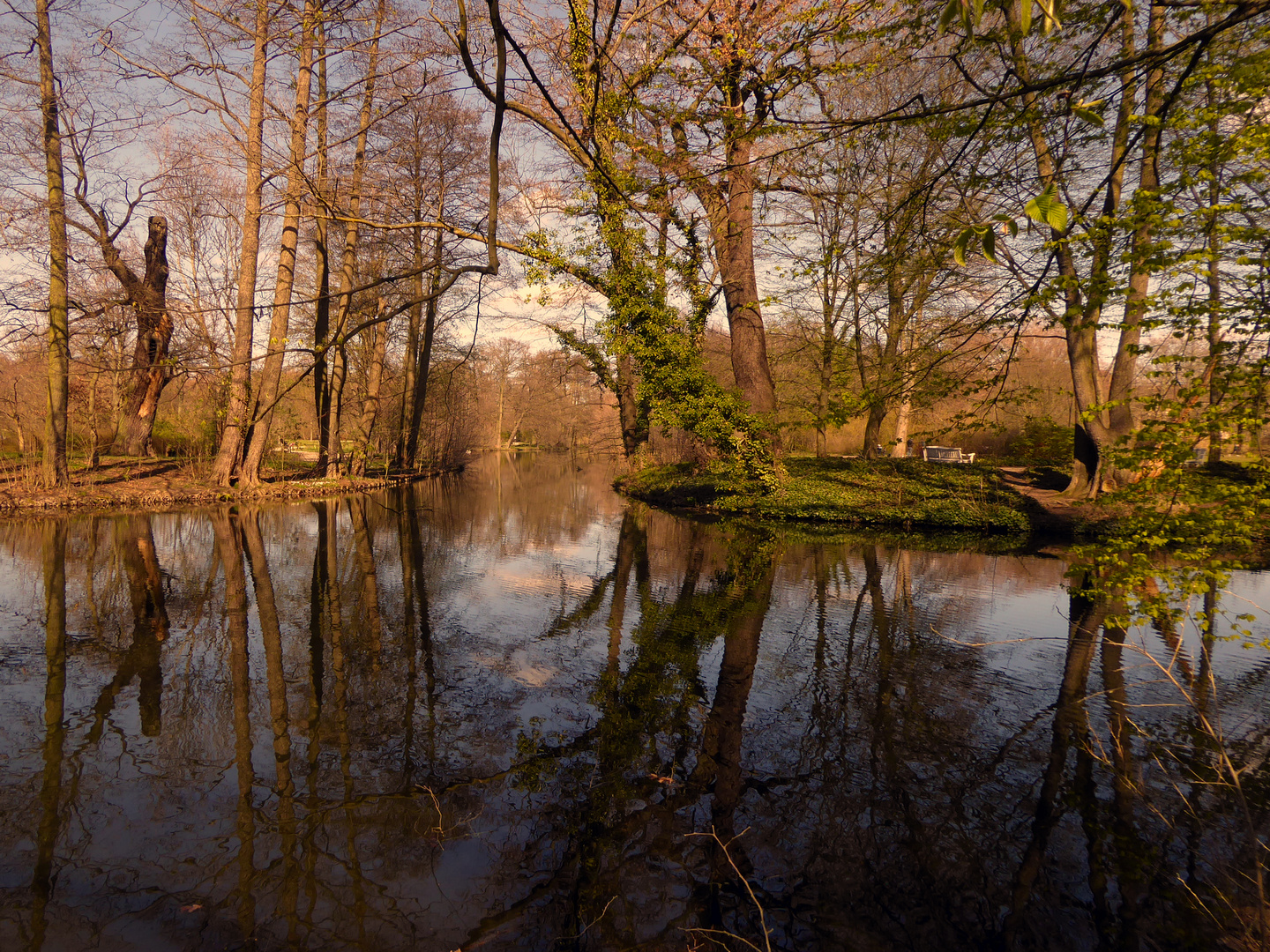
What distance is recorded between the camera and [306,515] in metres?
14.0

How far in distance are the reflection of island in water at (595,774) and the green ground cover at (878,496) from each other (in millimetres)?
7339

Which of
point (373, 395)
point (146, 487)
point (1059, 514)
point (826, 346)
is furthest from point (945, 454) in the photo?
point (146, 487)

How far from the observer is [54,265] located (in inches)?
561

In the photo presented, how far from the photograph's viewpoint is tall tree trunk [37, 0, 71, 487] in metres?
14.1

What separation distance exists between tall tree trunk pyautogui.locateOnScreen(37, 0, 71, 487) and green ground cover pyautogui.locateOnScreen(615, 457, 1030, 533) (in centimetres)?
1416

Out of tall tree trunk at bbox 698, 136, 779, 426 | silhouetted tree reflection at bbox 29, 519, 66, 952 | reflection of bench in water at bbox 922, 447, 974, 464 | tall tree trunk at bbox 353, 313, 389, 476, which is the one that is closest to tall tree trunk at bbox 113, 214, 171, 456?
tall tree trunk at bbox 353, 313, 389, 476

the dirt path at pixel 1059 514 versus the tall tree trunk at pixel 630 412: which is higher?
the tall tree trunk at pixel 630 412

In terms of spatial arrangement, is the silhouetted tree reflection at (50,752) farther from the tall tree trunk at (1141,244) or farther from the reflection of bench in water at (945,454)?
the reflection of bench in water at (945,454)

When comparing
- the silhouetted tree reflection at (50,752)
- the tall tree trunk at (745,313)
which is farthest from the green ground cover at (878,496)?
the silhouetted tree reflection at (50,752)

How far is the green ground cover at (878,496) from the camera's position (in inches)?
570

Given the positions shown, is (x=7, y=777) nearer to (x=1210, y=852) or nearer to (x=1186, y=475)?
(x=1210, y=852)

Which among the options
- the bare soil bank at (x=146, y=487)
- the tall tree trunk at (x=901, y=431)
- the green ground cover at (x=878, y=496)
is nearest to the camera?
the bare soil bank at (x=146, y=487)

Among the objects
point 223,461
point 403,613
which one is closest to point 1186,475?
point 403,613

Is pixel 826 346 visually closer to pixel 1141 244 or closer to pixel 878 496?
pixel 878 496
